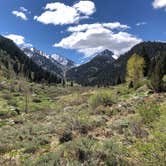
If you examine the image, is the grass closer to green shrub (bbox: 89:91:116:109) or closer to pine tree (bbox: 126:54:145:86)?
green shrub (bbox: 89:91:116:109)

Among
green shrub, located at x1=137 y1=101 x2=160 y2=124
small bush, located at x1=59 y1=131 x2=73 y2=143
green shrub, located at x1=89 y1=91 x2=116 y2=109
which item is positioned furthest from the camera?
green shrub, located at x1=89 y1=91 x2=116 y2=109

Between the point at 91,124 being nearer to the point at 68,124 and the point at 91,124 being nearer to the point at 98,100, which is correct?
the point at 68,124

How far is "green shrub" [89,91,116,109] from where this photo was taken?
1170 inches

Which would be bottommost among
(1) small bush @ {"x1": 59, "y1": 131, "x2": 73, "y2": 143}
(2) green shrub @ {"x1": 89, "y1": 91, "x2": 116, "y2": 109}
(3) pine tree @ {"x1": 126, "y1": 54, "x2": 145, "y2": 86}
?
(1) small bush @ {"x1": 59, "y1": 131, "x2": 73, "y2": 143}

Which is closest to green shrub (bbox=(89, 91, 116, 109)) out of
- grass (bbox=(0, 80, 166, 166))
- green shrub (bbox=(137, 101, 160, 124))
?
grass (bbox=(0, 80, 166, 166))

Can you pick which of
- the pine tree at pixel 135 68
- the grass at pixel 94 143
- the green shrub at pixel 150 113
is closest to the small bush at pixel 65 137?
the grass at pixel 94 143

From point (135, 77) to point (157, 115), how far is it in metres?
59.0

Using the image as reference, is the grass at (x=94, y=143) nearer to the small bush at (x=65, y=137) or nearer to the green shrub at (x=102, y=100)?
the small bush at (x=65, y=137)

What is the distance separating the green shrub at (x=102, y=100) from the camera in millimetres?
29719

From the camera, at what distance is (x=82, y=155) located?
36.6 feet

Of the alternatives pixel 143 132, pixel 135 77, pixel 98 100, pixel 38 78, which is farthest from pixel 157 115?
pixel 38 78

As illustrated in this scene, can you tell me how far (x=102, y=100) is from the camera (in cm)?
3031

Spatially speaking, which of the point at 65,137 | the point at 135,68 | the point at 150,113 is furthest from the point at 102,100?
the point at 135,68

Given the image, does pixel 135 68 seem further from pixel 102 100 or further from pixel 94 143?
pixel 94 143
